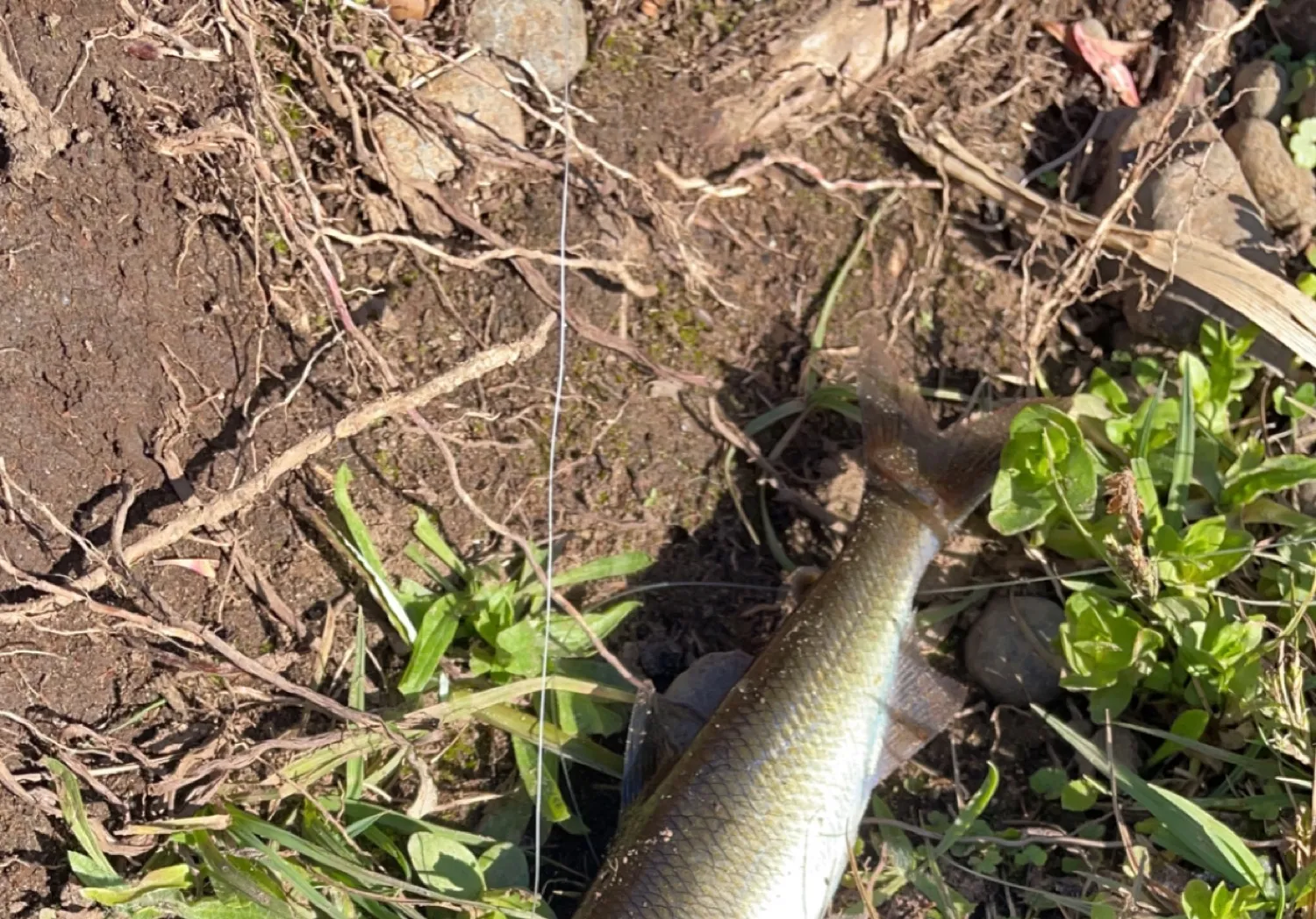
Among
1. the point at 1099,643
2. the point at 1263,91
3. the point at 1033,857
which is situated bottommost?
the point at 1033,857

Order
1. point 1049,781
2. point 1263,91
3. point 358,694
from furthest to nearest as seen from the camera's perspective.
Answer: point 1263,91 → point 1049,781 → point 358,694

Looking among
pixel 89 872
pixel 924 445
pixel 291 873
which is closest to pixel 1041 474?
pixel 924 445

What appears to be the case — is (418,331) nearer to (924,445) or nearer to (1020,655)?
A: (924,445)

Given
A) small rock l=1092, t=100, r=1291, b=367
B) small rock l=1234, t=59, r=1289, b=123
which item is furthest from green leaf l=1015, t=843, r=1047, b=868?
small rock l=1234, t=59, r=1289, b=123

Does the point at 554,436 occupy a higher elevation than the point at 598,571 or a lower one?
higher

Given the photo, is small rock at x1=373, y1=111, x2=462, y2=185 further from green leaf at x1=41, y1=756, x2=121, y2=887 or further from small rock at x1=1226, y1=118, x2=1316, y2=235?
small rock at x1=1226, y1=118, x2=1316, y2=235

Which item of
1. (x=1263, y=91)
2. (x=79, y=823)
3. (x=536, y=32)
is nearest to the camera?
(x=79, y=823)

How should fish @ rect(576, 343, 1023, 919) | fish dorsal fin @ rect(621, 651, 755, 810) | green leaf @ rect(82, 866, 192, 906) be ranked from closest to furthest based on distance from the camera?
green leaf @ rect(82, 866, 192, 906)
fish @ rect(576, 343, 1023, 919)
fish dorsal fin @ rect(621, 651, 755, 810)
